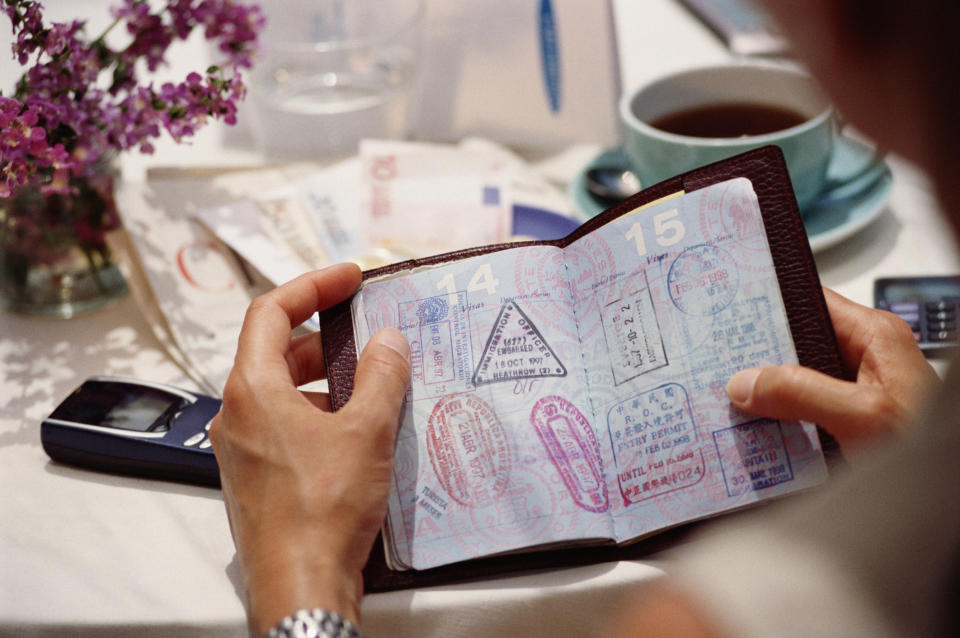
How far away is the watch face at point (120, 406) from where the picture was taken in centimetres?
62

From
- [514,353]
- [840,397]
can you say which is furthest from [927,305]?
[514,353]

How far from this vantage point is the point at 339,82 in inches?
40.3

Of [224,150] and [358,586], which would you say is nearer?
[358,586]

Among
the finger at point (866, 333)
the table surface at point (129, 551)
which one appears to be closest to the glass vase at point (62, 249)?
the table surface at point (129, 551)

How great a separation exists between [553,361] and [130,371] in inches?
15.5

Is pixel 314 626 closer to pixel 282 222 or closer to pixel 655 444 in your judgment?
pixel 655 444

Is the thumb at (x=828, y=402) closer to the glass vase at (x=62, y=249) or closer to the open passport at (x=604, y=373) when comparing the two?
the open passport at (x=604, y=373)

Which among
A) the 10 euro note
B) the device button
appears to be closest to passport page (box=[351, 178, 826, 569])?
the device button

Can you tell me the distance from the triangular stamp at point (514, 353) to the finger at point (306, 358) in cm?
13

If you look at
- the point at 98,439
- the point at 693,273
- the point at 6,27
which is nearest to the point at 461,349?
the point at 693,273

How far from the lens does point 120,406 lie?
0.64 metres

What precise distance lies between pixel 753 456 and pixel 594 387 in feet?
0.37

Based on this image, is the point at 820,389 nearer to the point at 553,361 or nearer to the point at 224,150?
the point at 553,361

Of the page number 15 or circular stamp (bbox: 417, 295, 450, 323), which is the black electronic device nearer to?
the page number 15
